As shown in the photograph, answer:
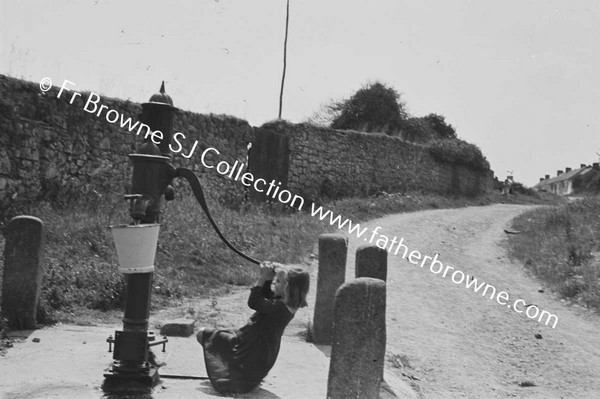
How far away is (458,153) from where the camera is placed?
26.2 metres

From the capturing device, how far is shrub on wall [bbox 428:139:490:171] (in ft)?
83.5

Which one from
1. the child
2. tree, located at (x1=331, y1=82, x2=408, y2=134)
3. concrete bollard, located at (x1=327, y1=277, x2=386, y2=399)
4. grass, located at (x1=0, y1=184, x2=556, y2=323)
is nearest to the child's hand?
the child

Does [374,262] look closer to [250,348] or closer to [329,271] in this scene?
[329,271]

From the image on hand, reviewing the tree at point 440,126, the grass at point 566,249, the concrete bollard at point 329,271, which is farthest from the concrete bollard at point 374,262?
the tree at point 440,126

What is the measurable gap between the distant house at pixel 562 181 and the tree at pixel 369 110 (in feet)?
166

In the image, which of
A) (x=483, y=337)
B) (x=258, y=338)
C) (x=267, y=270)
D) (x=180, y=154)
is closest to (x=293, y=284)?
(x=267, y=270)

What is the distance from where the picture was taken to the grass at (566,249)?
1065cm

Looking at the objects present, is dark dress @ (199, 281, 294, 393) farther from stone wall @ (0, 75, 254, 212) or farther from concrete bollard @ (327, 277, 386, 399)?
stone wall @ (0, 75, 254, 212)

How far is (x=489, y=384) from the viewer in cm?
671

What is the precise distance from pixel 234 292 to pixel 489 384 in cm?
376

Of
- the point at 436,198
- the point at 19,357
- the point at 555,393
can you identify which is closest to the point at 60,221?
the point at 19,357

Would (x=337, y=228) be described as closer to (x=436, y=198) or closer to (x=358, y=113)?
(x=436, y=198)

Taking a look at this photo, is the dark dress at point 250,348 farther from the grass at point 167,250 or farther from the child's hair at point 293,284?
the grass at point 167,250

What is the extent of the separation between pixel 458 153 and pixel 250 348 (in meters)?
22.5
